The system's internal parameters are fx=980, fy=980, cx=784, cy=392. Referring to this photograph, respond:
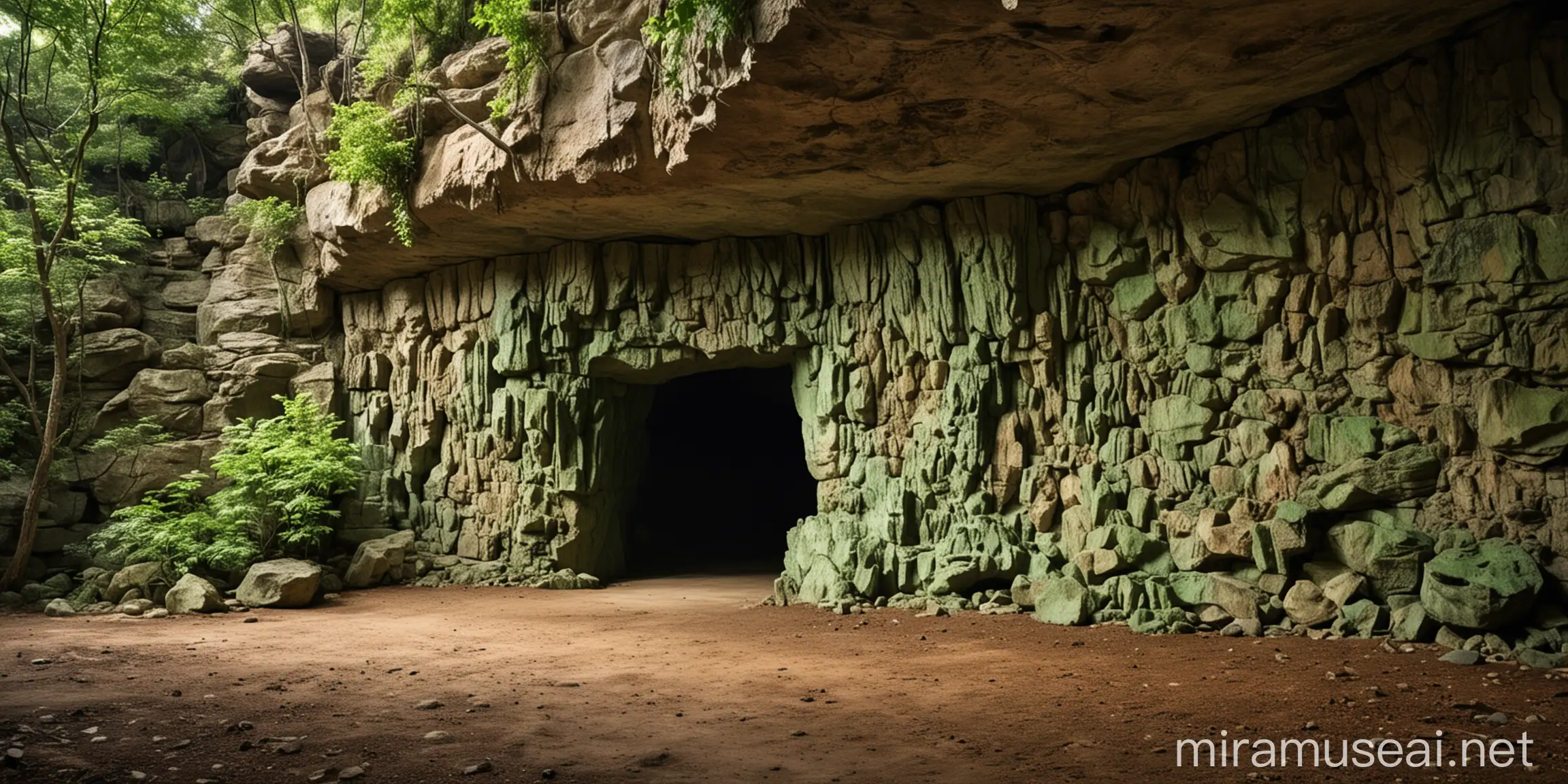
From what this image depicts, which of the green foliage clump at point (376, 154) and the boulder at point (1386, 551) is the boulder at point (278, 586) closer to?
the green foliage clump at point (376, 154)

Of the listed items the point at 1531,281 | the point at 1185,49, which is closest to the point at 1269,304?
the point at 1531,281

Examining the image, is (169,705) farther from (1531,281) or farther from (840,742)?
(1531,281)

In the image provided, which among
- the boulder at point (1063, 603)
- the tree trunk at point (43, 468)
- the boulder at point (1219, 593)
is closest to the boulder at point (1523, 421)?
the boulder at point (1219, 593)

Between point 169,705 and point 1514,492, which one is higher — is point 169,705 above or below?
below

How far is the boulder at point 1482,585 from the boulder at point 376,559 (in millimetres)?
13539

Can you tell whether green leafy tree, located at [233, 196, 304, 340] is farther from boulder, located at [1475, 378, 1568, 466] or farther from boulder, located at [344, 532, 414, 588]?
boulder, located at [1475, 378, 1568, 466]

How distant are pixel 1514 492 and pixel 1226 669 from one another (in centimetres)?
325

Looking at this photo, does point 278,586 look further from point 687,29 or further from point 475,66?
point 687,29

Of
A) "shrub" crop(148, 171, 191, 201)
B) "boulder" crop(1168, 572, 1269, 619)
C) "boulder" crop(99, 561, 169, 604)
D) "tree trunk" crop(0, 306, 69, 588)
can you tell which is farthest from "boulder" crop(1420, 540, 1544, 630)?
"shrub" crop(148, 171, 191, 201)

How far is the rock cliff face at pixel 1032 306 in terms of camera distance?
8383 millimetres

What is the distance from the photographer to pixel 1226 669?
7.59 meters

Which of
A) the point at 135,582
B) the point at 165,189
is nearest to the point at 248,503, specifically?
the point at 135,582

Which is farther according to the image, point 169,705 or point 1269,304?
point 1269,304

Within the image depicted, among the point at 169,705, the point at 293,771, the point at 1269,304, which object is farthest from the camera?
the point at 1269,304
